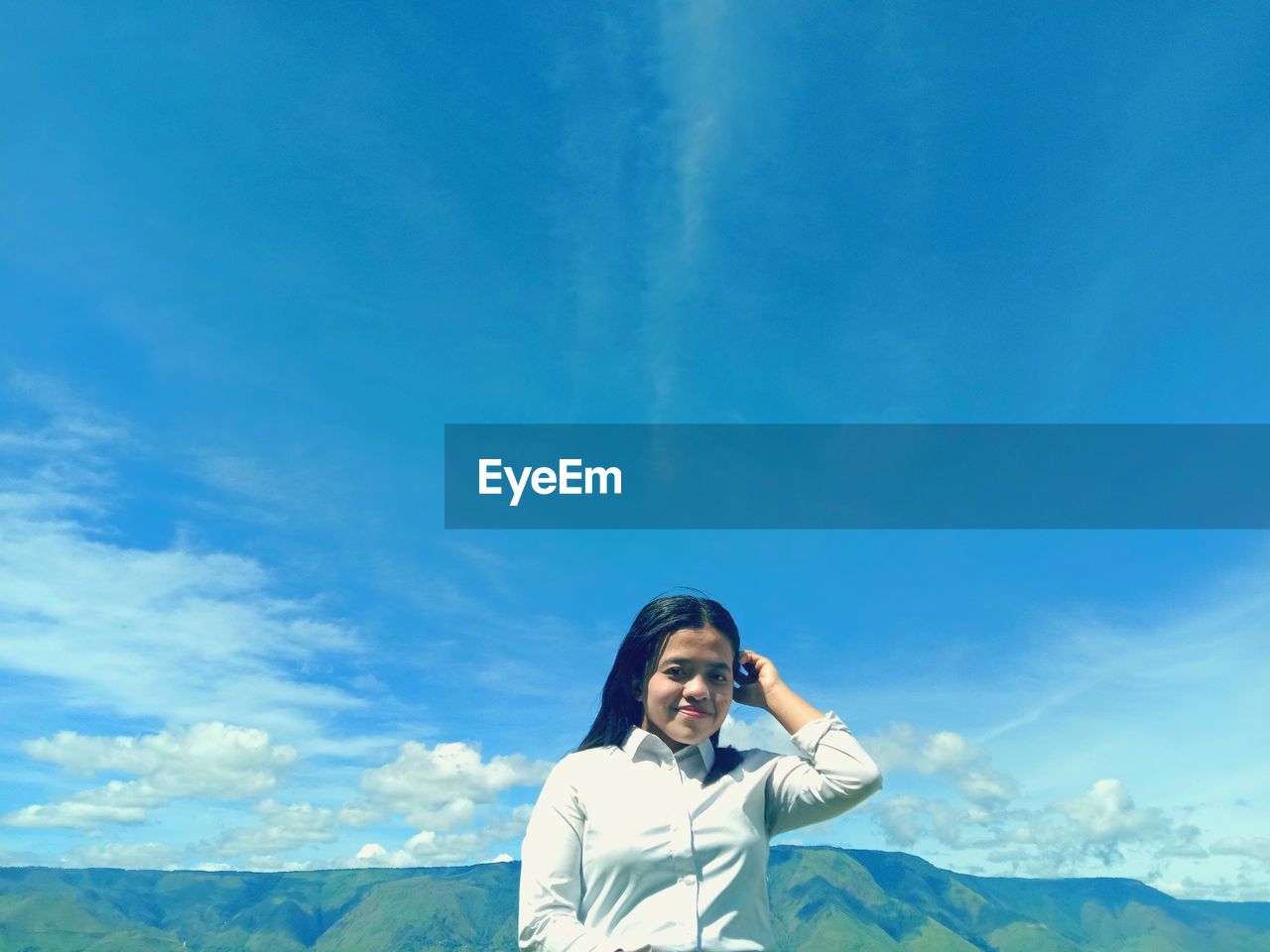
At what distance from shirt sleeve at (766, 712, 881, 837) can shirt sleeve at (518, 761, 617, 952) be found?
1.07 m

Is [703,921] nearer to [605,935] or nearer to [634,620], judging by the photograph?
[605,935]

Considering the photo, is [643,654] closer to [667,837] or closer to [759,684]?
[759,684]

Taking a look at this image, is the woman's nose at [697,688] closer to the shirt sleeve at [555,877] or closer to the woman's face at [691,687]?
the woman's face at [691,687]

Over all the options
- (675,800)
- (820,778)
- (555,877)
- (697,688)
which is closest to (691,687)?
(697,688)

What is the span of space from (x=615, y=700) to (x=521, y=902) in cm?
122

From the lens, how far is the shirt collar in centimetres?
549

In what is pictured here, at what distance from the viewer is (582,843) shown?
17.4 ft

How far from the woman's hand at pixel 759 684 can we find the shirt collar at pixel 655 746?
1.06 ft

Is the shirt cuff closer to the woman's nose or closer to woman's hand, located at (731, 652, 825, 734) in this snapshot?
woman's hand, located at (731, 652, 825, 734)

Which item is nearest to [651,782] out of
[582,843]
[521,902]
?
[582,843]

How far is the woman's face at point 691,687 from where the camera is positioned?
216 inches

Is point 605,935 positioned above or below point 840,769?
below

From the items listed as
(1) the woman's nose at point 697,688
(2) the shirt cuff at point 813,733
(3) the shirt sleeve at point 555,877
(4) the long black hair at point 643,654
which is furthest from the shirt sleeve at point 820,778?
(3) the shirt sleeve at point 555,877

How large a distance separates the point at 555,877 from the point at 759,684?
1.48m
